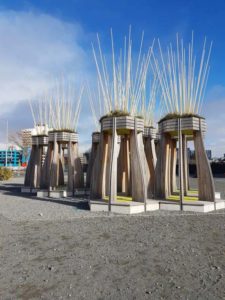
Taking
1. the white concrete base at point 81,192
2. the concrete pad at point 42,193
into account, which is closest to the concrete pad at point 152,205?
the white concrete base at point 81,192

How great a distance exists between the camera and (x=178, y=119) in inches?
385

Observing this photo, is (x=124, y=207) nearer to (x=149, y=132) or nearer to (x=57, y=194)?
(x=149, y=132)

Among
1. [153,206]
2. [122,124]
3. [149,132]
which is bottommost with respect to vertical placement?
[153,206]

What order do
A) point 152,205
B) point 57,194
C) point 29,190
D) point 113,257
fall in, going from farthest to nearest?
point 29,190, point 57,194, point 152,205, point 113,257

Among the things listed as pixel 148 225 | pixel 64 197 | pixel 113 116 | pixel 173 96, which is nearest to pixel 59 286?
pixel 148 225

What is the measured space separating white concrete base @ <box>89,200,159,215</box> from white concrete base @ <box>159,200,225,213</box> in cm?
33

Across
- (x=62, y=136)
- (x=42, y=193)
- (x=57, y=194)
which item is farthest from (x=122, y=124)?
(x=42, y=193)

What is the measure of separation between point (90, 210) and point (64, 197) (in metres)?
3.83

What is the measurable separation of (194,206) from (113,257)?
16.5ft

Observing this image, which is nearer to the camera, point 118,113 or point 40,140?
point 118,113

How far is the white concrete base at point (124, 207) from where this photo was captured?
8.73 m

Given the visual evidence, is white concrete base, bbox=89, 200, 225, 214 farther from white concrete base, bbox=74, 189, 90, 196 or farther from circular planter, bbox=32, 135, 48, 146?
circular planter, bbox=32, 135, 48, 146

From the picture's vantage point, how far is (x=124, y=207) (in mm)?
8789

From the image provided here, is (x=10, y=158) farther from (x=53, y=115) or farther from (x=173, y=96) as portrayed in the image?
(x=173, y=96)
